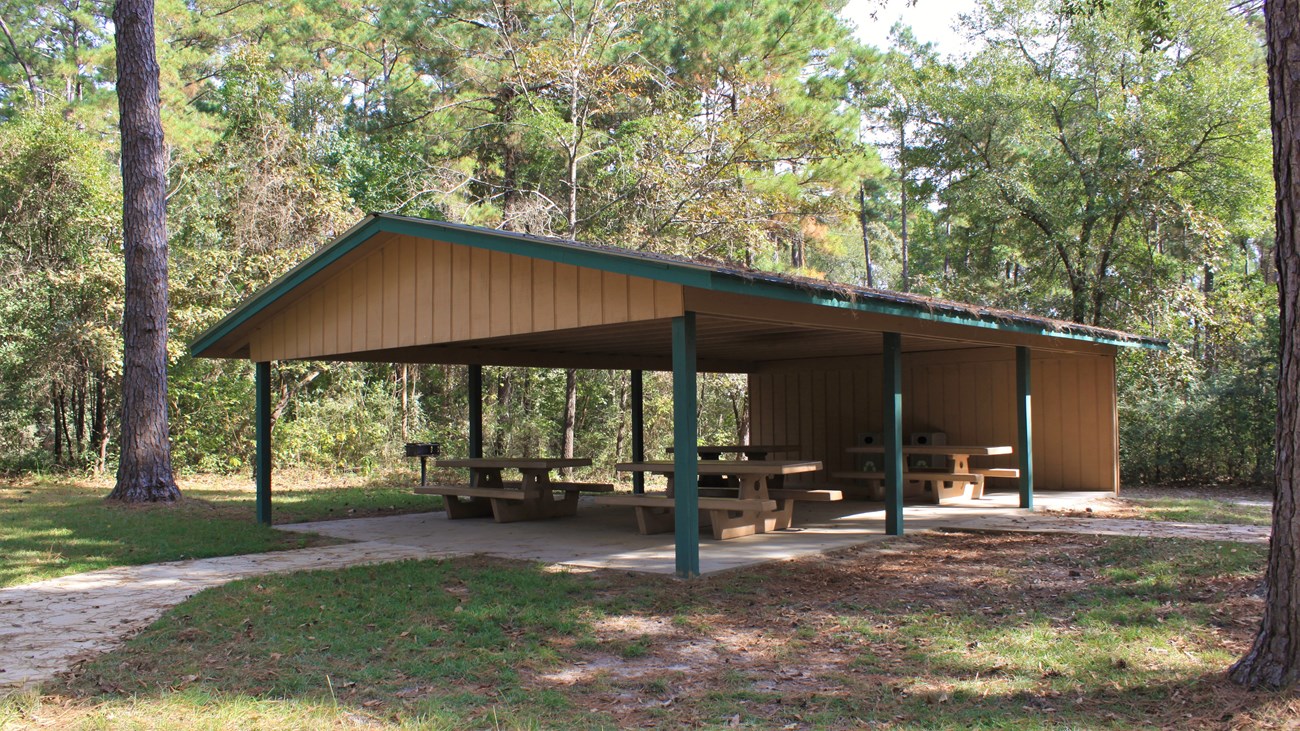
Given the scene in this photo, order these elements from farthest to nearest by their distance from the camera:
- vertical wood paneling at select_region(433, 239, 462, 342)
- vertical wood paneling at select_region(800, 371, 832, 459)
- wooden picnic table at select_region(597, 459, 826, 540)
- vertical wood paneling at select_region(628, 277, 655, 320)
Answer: vertical wood paneling at select_region(800, 371, 832, 459)
wooden picnic table at select_region(597, 459, 826, 540)
vertical wood paneling at select_region(433, 239, 462, 342)
vertical wood paneling at select_region(628, 277, 655, 320)

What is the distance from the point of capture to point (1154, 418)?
1426 cm

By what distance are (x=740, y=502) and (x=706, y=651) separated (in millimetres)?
3513

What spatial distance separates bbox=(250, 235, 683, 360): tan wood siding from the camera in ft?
22.0

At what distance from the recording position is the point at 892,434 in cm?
823

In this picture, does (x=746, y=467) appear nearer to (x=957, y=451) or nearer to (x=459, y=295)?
(x=459, y=295)

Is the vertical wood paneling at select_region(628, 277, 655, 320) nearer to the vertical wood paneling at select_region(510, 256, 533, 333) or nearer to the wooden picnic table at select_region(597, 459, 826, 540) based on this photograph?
the vertical wood paneling at select_region(510, 256, 533, 333)

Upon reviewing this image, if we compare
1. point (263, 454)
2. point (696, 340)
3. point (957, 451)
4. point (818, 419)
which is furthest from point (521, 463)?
point (818, 419)

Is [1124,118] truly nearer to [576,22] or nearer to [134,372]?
[576,22]

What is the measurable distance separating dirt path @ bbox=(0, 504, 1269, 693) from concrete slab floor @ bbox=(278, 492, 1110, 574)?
39 cm

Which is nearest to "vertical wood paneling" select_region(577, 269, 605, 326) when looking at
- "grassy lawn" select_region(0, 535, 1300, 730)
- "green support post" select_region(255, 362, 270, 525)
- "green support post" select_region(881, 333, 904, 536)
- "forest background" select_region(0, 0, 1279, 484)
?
"grassy lawn" select_region(0, 535, 1300, 730)

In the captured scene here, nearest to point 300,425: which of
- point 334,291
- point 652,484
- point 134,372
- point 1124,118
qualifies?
point 134,372

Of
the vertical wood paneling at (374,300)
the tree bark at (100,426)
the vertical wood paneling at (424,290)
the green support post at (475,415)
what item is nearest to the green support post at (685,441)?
the vertical wood paneling at (424,290)

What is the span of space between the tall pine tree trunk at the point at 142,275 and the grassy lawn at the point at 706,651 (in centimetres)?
630

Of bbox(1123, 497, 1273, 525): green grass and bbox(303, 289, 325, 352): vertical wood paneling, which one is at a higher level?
bbox(303, 289, 325, 352): vertical wood paneling
